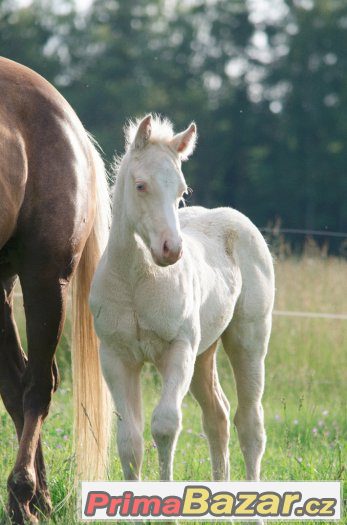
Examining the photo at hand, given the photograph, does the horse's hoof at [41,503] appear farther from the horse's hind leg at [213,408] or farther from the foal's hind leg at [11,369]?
the horse's hind leg at [213,408]

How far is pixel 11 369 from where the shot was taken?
15.3 ft

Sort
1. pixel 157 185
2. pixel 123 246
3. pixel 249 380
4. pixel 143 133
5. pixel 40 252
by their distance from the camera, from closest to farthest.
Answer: pixel 157 185 < pixel 143 133 < pixel 123 246 < pixel 40 252 < pixel 249 380

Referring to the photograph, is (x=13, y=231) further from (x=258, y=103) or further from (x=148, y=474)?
(x=258, y=103)

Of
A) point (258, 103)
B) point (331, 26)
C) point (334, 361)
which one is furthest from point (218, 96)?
point (334, 361)

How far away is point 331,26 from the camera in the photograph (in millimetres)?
43500

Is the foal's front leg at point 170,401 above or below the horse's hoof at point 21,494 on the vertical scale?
above

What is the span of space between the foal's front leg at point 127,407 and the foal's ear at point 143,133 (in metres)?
0.77

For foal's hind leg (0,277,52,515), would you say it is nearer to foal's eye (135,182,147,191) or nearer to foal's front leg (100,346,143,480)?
foal's front leg (100,346,143,480)

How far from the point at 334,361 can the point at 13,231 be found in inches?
178

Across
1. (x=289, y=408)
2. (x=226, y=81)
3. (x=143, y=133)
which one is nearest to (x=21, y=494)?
(x=143, y=133)

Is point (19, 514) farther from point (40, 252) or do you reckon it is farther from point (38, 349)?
point (40, 252)

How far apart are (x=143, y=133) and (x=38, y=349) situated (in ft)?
3.62

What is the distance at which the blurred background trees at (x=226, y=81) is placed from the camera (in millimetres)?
38031

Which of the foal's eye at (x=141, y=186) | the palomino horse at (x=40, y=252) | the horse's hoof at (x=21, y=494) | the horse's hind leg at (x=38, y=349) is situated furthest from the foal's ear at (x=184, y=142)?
the horse's hoof at (x=21, y=494)
